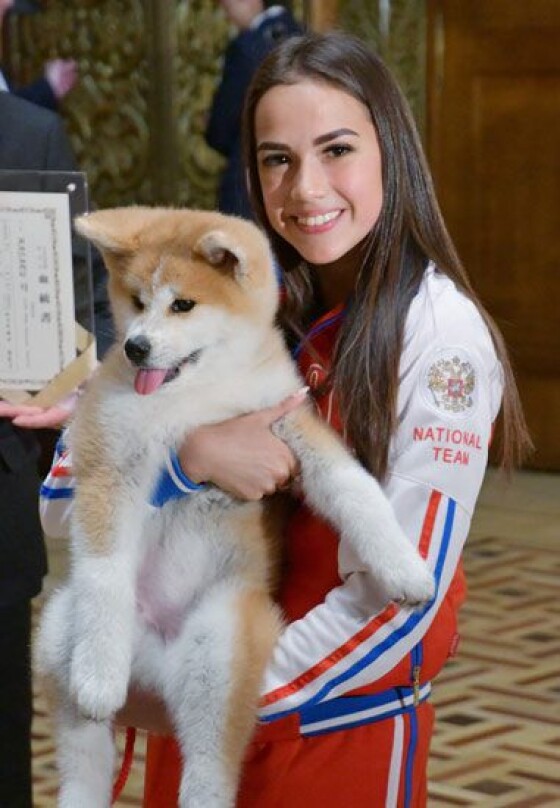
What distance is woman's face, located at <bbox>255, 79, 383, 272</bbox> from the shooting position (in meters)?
2.04

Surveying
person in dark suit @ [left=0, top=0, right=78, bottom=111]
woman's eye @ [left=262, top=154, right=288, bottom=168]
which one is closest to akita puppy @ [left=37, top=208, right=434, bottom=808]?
woman's eye @ [left=262, top=154, right=288, bottom=168]

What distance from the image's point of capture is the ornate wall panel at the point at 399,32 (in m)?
7.11

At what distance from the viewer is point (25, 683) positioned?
3125 mm

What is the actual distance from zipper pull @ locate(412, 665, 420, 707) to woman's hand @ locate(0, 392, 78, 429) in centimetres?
83

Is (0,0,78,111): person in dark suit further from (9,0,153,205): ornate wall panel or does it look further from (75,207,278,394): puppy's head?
(75,207,278,394): puppy's head

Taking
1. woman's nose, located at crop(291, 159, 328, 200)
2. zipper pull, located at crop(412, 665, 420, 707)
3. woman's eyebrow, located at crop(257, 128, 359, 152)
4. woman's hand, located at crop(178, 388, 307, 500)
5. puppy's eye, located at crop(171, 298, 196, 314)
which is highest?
woman's eyebrow, located at crop(257, 128, 359, 152)

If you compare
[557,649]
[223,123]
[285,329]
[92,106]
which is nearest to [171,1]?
[92,106]

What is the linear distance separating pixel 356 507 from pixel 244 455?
143 mm

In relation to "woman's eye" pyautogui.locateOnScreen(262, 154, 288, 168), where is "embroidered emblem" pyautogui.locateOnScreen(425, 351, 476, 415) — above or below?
below

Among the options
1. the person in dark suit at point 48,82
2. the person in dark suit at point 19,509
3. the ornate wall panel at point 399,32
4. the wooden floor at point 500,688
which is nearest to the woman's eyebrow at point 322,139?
the person in dark suit at point 19,509

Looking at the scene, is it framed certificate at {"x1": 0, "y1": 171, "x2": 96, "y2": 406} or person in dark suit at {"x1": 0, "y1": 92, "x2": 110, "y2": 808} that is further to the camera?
person in dark suit at {"x1": 0, "y1": 92, "x2": 110, "y2": 808}

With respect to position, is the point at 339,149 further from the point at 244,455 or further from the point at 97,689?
the point at 97,689

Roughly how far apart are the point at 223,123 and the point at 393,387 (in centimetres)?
432

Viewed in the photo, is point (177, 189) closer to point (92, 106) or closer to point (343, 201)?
point (92, 106)
